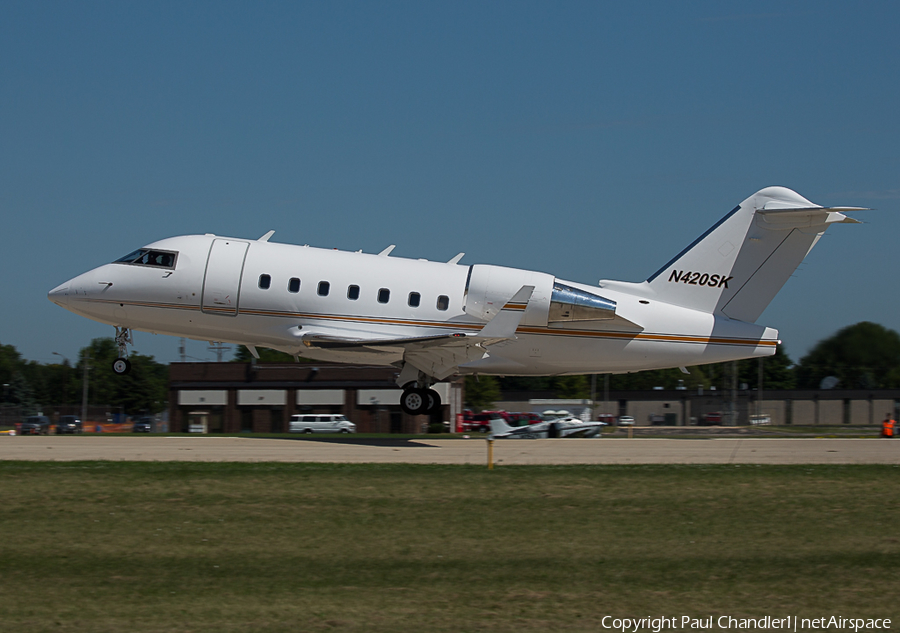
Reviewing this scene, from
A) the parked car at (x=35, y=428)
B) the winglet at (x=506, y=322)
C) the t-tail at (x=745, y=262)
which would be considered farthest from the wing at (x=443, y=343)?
the parked car at (x=35, y=428)

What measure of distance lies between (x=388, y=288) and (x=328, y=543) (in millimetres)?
12368

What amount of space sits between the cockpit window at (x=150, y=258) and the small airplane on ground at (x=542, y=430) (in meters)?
10.4

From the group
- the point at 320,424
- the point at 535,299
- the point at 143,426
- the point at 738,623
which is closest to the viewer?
the point at 738,623

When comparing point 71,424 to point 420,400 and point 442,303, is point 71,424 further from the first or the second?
point 442,303

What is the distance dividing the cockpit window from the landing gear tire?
7.22 meters

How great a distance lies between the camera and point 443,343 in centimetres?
2195

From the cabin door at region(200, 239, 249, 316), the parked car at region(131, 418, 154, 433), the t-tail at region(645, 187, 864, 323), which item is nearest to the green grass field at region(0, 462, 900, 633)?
the cabin door at region(200, 239, 249, 316)

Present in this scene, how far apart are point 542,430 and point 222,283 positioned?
13475 mm

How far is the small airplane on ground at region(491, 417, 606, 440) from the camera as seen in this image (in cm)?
2772

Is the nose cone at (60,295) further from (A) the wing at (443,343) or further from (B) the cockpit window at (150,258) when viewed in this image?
(A) the wing at (443,343)

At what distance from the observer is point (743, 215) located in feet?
81.6

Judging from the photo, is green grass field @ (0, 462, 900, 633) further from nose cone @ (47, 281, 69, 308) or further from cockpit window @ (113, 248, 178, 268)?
nose cone @ (47, 281, 69, 308)

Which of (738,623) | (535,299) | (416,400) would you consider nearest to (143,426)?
(416,400)

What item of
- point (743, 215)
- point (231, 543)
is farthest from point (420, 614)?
point (743, 215)
